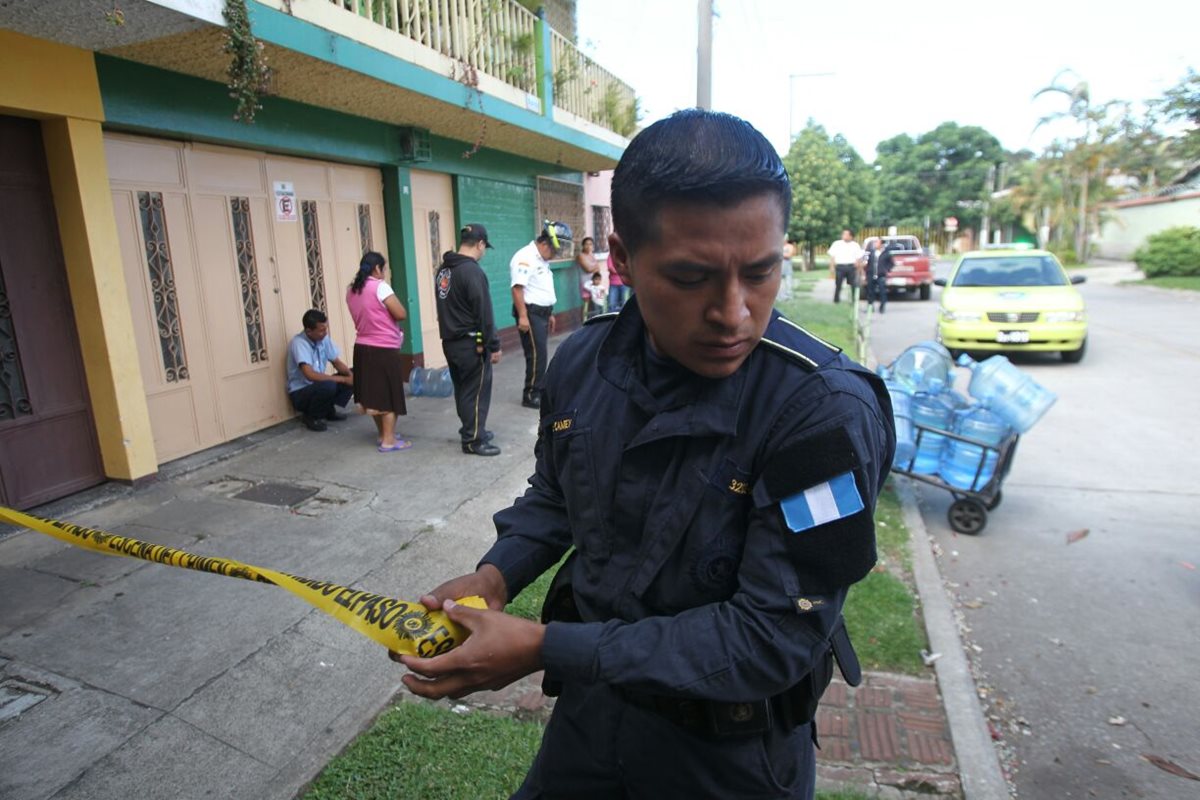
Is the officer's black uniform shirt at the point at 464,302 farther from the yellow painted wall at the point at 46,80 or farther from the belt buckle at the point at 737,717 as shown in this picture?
the belt buckle at the point at 737,717

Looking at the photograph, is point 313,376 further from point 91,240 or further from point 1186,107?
point 1186,107

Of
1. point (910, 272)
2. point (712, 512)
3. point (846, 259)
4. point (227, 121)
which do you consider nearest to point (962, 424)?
point (712, 512)

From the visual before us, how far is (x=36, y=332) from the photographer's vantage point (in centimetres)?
500

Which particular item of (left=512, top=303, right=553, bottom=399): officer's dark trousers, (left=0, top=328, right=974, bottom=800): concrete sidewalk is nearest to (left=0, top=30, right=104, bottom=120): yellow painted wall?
(left=0, top=328, right=974, bottom=800): concrete sidewalk

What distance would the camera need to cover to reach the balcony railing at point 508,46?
7.13 m

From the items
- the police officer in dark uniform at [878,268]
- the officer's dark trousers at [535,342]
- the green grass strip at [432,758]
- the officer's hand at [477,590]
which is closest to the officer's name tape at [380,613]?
the officer's hand at [477,590]

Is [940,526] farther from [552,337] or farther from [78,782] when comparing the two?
[552,337]

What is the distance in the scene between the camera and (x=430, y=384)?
8.88 meters

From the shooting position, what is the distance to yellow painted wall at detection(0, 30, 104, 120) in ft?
14.7

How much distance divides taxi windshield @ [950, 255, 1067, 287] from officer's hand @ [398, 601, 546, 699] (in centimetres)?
1208

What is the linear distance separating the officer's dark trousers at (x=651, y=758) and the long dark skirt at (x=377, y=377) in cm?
521

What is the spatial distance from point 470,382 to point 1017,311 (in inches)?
327

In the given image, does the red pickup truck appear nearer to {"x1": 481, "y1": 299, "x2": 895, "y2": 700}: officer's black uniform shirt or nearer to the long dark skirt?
the long dark skirt

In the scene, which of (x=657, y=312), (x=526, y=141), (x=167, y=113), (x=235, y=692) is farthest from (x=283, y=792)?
(x=526, y=141)
